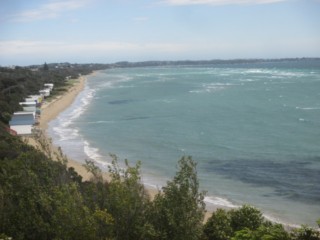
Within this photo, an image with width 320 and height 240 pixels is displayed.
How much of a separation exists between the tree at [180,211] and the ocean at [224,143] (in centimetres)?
1271

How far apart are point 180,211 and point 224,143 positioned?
1177 inches

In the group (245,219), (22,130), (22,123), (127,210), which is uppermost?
(127,210)

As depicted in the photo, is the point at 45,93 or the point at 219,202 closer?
the point at 219,202

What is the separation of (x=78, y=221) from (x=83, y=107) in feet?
211

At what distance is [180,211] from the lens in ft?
38.3

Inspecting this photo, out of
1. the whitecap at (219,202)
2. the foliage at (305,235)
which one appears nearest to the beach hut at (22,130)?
the whitecap at (219,202)

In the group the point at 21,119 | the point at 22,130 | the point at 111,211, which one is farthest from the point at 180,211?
the point at 21,119

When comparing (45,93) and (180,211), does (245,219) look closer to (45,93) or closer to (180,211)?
(180,211)

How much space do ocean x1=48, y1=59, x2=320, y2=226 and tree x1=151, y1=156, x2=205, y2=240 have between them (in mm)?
12710

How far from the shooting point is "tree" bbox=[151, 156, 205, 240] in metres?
11.5

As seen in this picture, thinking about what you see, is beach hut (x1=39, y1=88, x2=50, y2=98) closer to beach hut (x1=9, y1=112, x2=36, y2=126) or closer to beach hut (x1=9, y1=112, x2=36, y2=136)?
beach hut (x1=9, y1=112, x2=36, y2=136)

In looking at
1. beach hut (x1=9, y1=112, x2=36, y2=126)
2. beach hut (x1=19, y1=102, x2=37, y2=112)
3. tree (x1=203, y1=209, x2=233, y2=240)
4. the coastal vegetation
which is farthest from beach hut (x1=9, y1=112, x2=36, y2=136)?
tree (x1=203, y1=209, x2=233, y2=240)

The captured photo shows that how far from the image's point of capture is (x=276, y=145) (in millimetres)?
39906

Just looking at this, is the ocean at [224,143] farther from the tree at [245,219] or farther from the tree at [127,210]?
the tree at [127,210]
